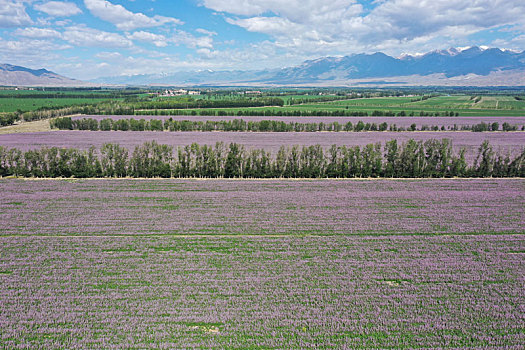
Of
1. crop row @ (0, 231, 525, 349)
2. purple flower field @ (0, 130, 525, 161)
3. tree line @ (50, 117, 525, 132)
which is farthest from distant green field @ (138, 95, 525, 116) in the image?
crop row @ (0, 231, 525, 349)

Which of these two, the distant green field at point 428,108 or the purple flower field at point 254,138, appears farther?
the distant green field at point 428,108

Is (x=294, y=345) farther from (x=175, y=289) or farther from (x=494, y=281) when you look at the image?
(x=494, y=281)

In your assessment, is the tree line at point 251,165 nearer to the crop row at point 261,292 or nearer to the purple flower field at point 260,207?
the purple flower field at point 260,207

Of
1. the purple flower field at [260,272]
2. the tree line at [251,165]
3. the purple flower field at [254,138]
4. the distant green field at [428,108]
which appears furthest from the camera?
the distant green field at [428,108]

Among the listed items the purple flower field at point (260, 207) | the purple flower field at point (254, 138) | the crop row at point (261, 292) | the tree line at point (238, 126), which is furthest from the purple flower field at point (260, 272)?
the tree line at point (238, 126)

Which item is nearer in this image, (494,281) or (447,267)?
(494,281)

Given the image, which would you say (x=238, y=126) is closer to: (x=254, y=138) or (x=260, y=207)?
(x=254, y=138)

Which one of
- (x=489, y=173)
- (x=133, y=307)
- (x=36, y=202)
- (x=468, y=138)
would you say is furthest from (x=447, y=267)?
(x=468, y=138)
